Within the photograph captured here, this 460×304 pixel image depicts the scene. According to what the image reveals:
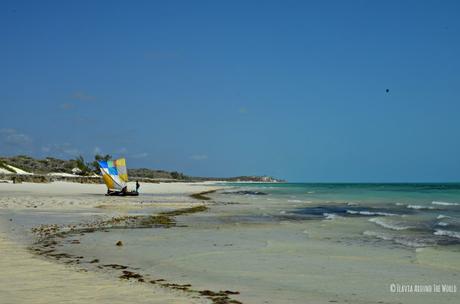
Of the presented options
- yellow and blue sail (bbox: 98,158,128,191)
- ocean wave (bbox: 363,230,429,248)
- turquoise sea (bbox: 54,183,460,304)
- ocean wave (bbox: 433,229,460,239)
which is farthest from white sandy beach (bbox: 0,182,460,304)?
yellow and blue sail (bbox: 98,158,128,191)

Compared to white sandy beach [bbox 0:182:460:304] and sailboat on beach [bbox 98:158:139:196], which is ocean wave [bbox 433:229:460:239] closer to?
white sandy beach [bbox 0:182:460:304]

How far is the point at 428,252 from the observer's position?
15.7 metres

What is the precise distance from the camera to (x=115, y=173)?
52.2m

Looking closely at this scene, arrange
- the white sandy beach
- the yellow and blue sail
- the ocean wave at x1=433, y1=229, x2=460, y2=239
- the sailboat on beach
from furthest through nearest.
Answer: the sailboat on beach, the yellow and blue sail, the ocean wave at x1=433, y1=229, x2=460, y2=239, the white sandy beach

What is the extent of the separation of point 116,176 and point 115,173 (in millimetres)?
345

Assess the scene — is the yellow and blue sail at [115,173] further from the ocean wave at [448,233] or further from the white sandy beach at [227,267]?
the ocean wave at [448,233]

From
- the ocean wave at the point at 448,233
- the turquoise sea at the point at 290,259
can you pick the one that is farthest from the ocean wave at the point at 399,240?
the ocean wave at the point at 448,233

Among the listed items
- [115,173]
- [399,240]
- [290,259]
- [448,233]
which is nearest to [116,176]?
[115,173]

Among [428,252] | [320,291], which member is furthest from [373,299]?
[428,252]

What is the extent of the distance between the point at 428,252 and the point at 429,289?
5723mm

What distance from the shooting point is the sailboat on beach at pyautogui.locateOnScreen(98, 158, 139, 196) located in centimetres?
5128

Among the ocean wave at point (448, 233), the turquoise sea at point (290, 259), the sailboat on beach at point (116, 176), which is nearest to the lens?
the turquoise sea at point (290, 259)

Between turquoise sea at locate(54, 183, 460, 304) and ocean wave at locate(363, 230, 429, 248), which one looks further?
ocean wave at locate(363, 230, 429, 248)

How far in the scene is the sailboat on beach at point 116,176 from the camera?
5128 cm
